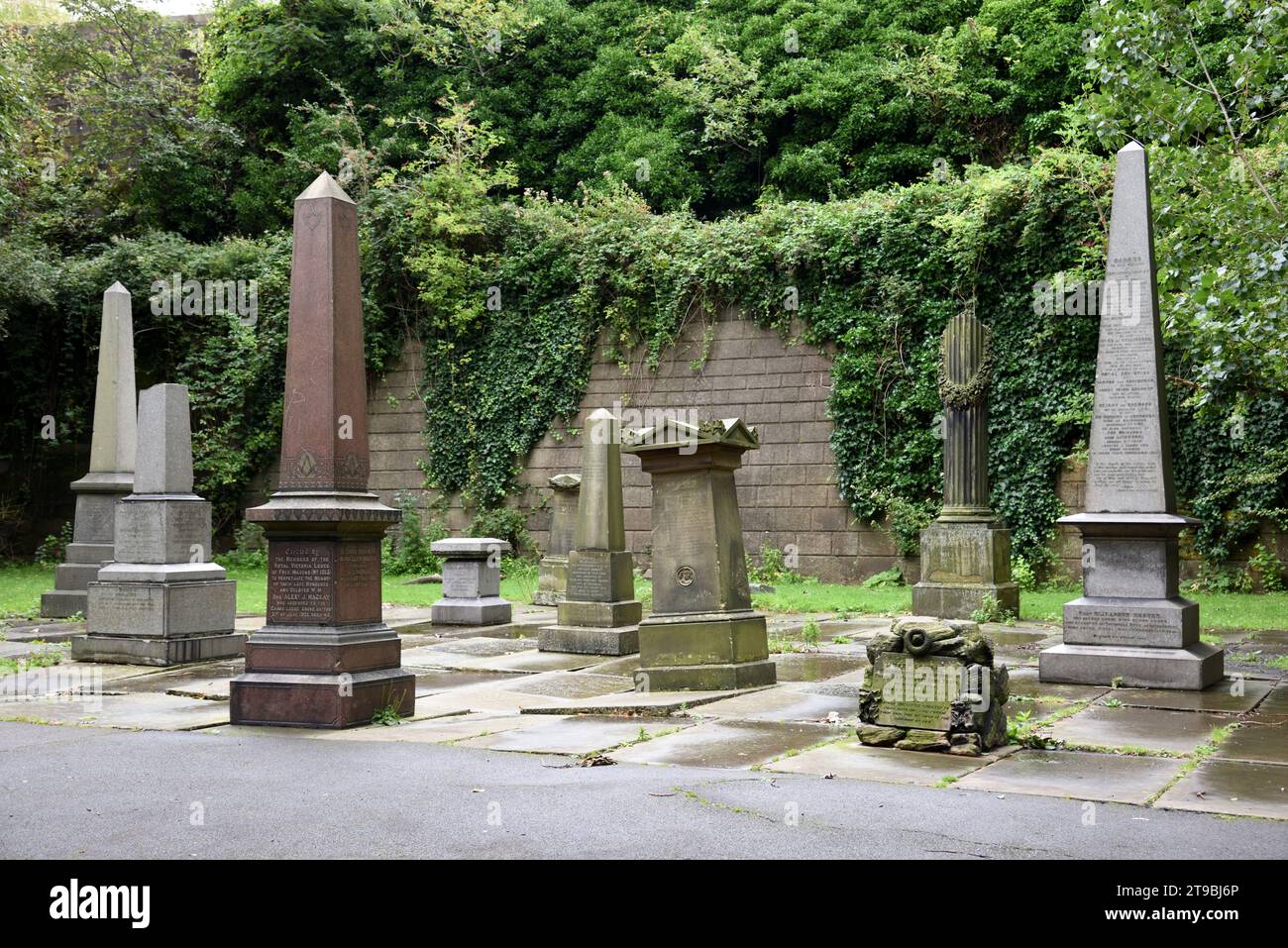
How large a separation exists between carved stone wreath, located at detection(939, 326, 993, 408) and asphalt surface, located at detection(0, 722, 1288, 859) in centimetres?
840

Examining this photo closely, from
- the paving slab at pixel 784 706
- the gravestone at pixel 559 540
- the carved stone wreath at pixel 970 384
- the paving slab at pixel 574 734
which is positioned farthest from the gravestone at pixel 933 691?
the carved stone wreath at pixel 970 384

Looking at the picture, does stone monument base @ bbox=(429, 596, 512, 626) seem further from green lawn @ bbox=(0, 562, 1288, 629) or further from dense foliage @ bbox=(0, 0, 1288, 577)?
dense foliage @ bbox=(0, 0, 1288, 577)

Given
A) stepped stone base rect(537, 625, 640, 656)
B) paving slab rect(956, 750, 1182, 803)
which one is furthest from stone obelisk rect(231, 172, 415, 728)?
paving slab rect(956, 750, 1182, 803)

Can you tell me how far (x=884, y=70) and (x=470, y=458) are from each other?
11405mm

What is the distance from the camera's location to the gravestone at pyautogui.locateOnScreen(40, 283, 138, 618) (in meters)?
12.7

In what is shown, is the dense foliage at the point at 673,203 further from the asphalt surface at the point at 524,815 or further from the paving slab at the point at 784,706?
the asphalt surface at the point at 524,815

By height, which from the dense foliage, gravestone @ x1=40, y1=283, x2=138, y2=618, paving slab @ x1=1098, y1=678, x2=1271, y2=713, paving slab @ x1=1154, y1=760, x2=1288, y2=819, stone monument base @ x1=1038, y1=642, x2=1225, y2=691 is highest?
the dense foliage

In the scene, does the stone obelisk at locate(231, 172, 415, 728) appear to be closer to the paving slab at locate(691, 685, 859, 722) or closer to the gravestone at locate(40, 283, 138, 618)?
the paving slab at locate(691, 685, 859, 722)

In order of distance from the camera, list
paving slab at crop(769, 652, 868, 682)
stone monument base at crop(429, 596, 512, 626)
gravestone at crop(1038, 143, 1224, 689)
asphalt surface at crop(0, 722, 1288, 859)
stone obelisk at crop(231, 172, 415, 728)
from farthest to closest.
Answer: stone monument base at crop(429, 596, 512, 626)
paving slab at crop(769, 652, 868, 682)
gravestone at crop(1038, 143, 1224, 689)
stone obelisk at crop(231, 172, 415, 728)
asphalt surface at crop(0, 722, 1288, 859)

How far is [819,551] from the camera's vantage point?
16328 millimetres

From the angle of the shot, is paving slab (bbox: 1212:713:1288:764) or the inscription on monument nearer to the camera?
paving slab (bbox: 1212:713:1288:764)

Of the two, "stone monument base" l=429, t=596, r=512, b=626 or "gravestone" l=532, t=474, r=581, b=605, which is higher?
"gravestone" l=532, t=474, r=581, b=605

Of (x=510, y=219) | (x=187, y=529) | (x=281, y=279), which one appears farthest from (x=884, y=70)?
(x=187, y=529)

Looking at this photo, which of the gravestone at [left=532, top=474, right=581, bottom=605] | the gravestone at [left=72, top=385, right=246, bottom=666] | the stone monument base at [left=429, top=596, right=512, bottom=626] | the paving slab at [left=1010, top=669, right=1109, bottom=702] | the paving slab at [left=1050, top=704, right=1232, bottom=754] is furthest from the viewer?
the gravestone at [left=532, top=474, right=581, bottom=605]
